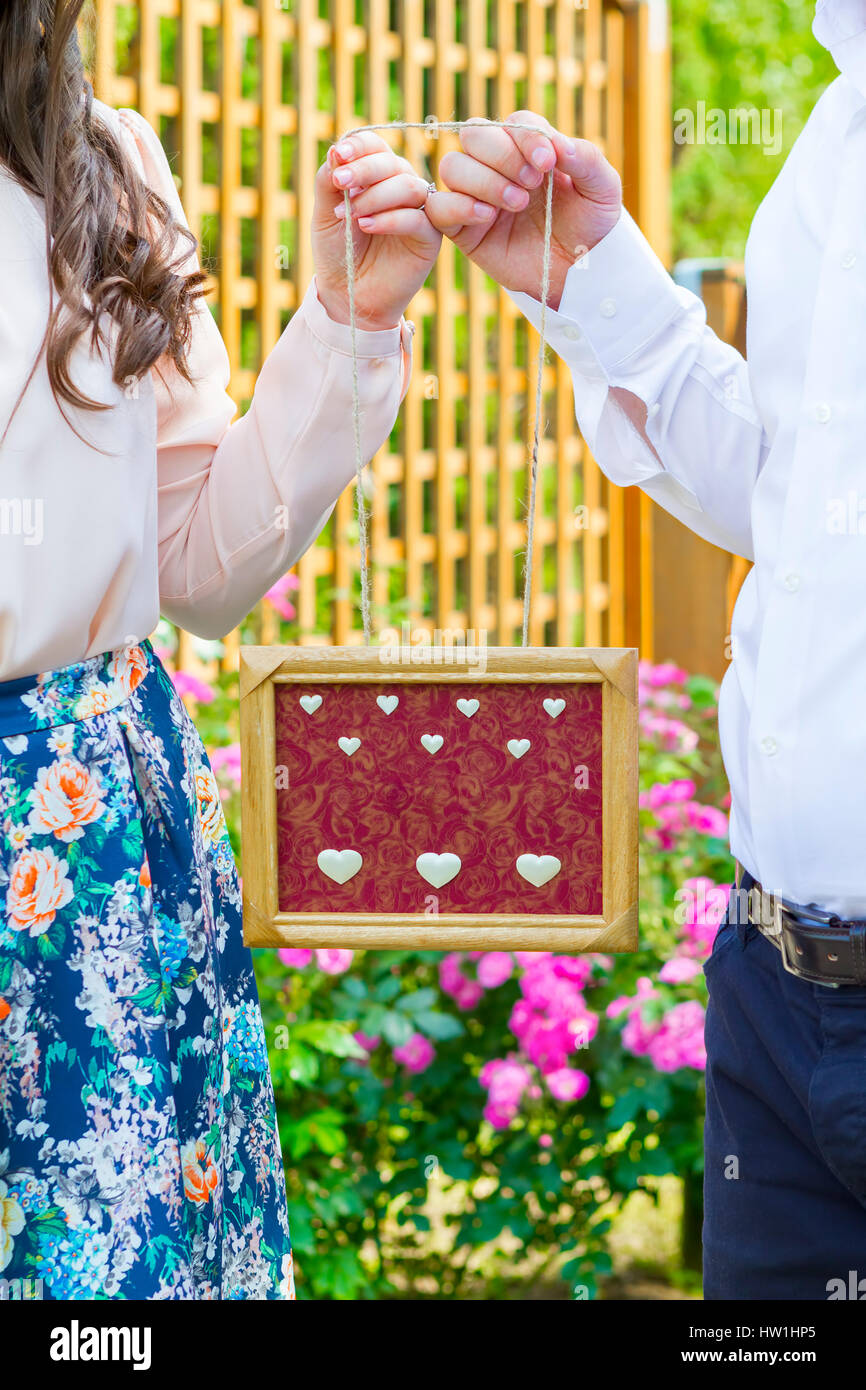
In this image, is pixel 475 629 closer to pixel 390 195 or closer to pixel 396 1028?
pixel 396 1028

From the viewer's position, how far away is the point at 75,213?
1174mm

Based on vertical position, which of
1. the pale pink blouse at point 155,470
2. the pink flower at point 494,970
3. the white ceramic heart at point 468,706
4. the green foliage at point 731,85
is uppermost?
the green foliage at point 731,85

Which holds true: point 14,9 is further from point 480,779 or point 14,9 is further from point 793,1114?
point 793,1114

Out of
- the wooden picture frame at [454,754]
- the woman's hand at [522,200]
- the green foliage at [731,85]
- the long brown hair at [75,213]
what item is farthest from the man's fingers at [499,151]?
the green foliage at [731,85]

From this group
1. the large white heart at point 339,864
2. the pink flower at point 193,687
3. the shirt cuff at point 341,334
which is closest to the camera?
the large white heart at point 339,864

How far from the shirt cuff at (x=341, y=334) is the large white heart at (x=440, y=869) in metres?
0.51

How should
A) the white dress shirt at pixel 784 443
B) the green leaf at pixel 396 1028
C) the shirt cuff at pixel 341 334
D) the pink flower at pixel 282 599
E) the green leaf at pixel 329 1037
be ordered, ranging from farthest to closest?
the pink flower at pixel 282 599
the green leaf at pixel 396 1028
the green leaf at pixel 329 1037
the shirt cuff at pixel 341 334
the white dress shirt at pixel 784 443

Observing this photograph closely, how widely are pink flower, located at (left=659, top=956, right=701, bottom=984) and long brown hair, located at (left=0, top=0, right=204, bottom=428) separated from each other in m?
1.54

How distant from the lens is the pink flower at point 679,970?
238 cm

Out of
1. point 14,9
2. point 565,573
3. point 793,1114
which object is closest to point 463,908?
point 793,1114

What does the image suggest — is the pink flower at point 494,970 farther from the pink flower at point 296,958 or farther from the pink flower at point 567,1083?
the pink flower at point 296,958

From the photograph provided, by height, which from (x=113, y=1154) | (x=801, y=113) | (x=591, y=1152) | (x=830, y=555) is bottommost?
(x=591, y=1152)

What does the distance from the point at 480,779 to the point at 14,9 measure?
836 millimetres

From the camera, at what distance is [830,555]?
1.09 metres
